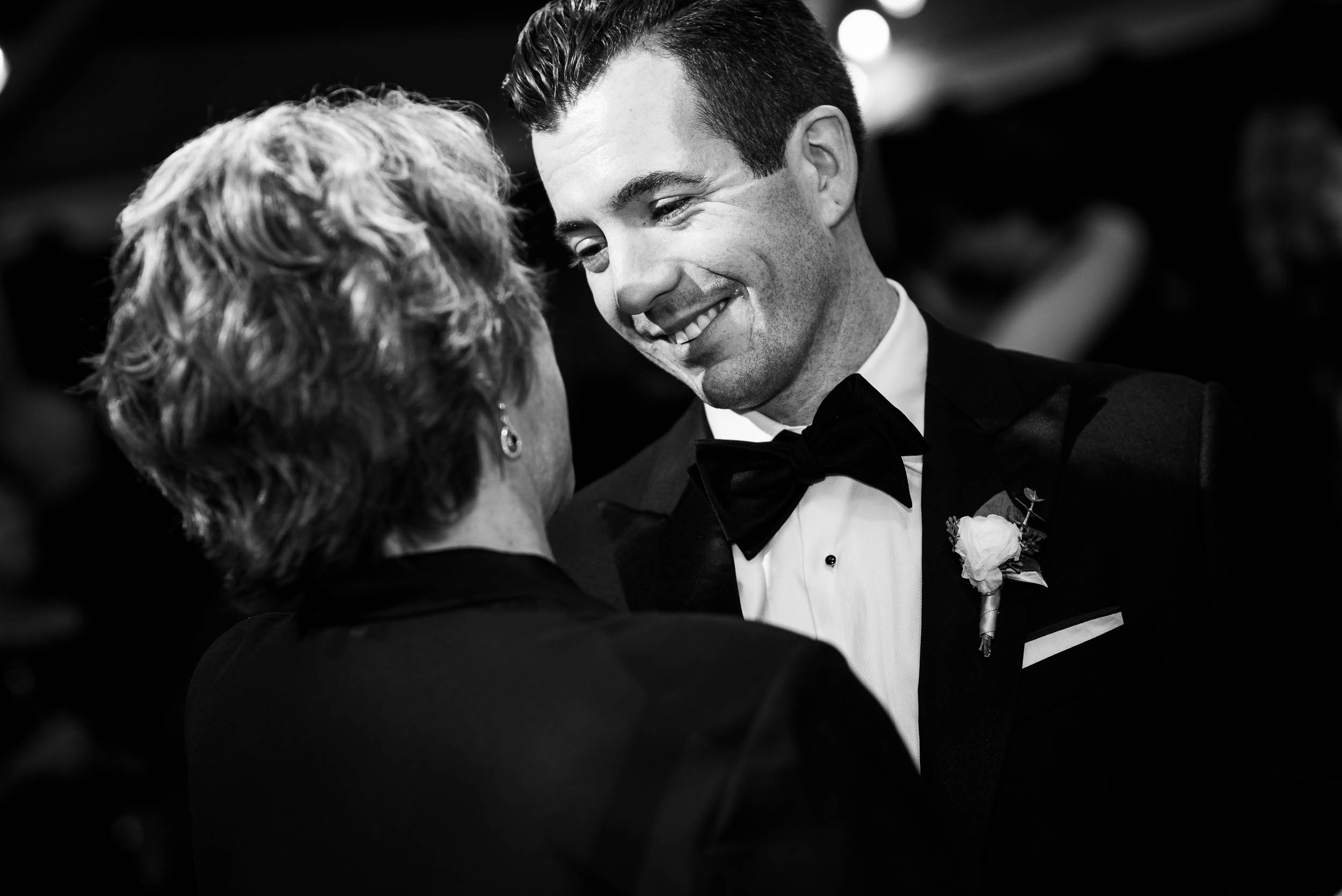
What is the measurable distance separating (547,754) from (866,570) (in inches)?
31.0

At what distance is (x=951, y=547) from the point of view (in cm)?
178

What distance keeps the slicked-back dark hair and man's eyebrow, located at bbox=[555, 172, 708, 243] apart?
87 millimetres

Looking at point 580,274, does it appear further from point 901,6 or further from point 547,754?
point 547,754

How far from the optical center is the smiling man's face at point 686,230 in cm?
182

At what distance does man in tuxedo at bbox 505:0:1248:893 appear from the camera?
1.70 meters

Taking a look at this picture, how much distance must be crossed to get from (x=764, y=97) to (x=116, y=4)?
5100 mm

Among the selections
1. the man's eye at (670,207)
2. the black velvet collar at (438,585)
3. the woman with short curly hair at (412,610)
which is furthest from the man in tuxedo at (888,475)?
the black velvet collar at (438,585)

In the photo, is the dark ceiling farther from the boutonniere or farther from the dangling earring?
the dangling earring

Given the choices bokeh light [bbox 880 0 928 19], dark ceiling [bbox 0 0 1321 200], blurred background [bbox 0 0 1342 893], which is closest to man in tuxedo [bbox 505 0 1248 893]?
blurred background [bbox 0 0 1342 893]

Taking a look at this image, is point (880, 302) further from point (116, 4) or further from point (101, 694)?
point (116, 4)

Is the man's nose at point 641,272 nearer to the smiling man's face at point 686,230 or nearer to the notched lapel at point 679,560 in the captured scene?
the smiling man's face at point 686,230

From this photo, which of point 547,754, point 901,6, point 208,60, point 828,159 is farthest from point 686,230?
point 208,60

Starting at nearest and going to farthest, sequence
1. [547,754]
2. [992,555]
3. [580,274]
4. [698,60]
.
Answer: [547,754] → [992,555] → [698,60] → [580,274]

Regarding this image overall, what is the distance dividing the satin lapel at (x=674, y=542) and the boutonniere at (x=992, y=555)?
0.35 metres
